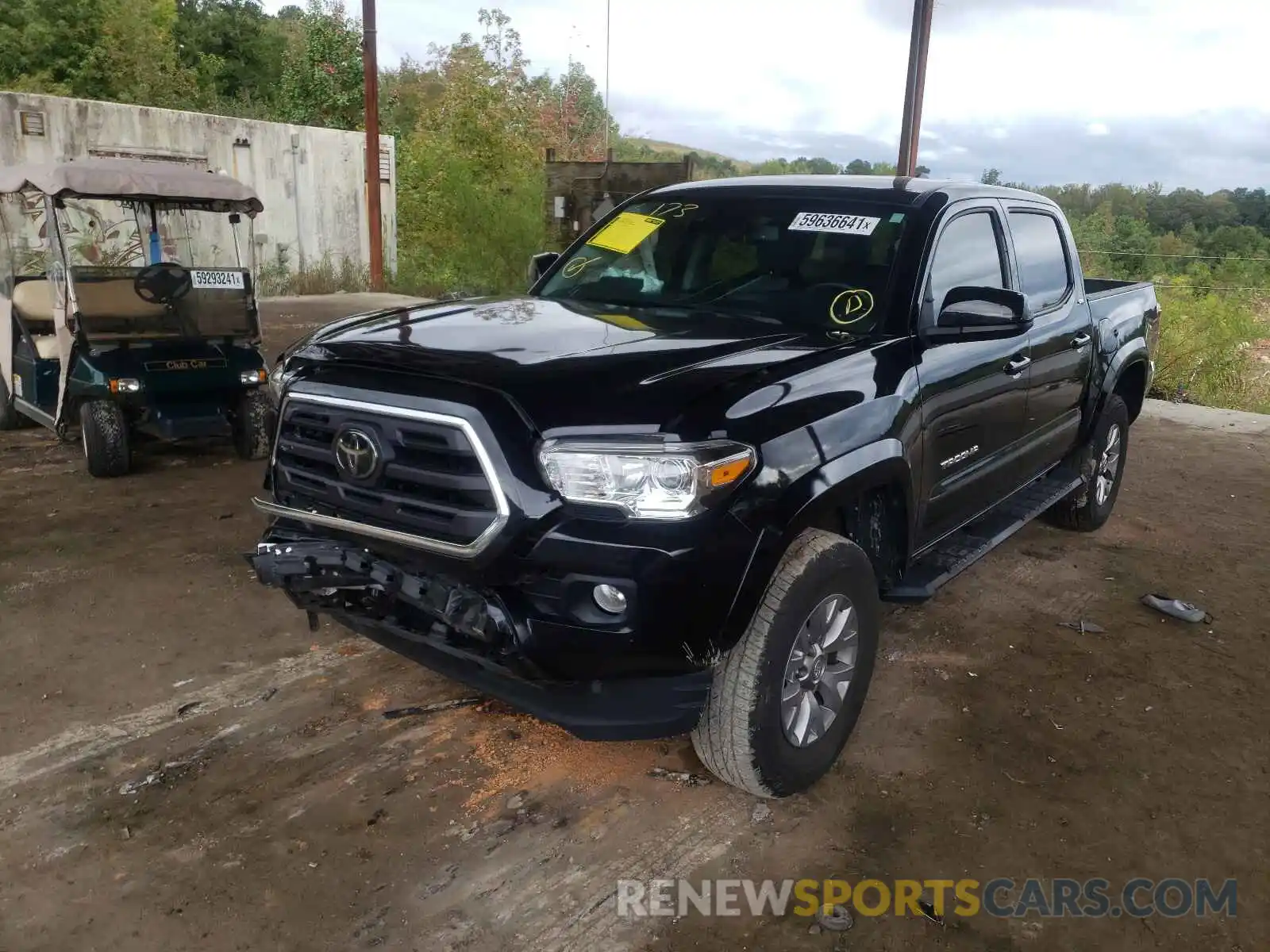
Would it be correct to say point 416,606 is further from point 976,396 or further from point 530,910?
point 976,396

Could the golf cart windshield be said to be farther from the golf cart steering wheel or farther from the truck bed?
the truck bed

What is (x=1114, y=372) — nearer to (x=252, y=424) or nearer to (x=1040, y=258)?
(x=1040, y=258)

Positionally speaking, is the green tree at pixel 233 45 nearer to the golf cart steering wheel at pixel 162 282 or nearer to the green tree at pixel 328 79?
the green tree at pixel 328 79

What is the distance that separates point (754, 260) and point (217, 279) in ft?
14.7

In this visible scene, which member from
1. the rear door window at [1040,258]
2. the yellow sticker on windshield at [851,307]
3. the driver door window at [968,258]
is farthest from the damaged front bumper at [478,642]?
the rear door window at [1040,258]

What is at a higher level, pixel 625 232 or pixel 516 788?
pixel 625 232

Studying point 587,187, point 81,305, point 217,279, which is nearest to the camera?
point 81,305

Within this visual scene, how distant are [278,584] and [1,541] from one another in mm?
3104

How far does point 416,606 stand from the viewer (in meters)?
2.77

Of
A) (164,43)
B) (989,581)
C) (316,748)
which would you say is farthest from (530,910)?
(164,43)

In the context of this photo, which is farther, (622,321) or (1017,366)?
(1017,366)

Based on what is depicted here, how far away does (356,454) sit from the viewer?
2.79 meters

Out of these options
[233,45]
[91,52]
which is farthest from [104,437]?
[233,45]

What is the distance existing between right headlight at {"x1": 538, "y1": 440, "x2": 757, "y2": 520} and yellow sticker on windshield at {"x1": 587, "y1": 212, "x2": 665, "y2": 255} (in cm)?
183
